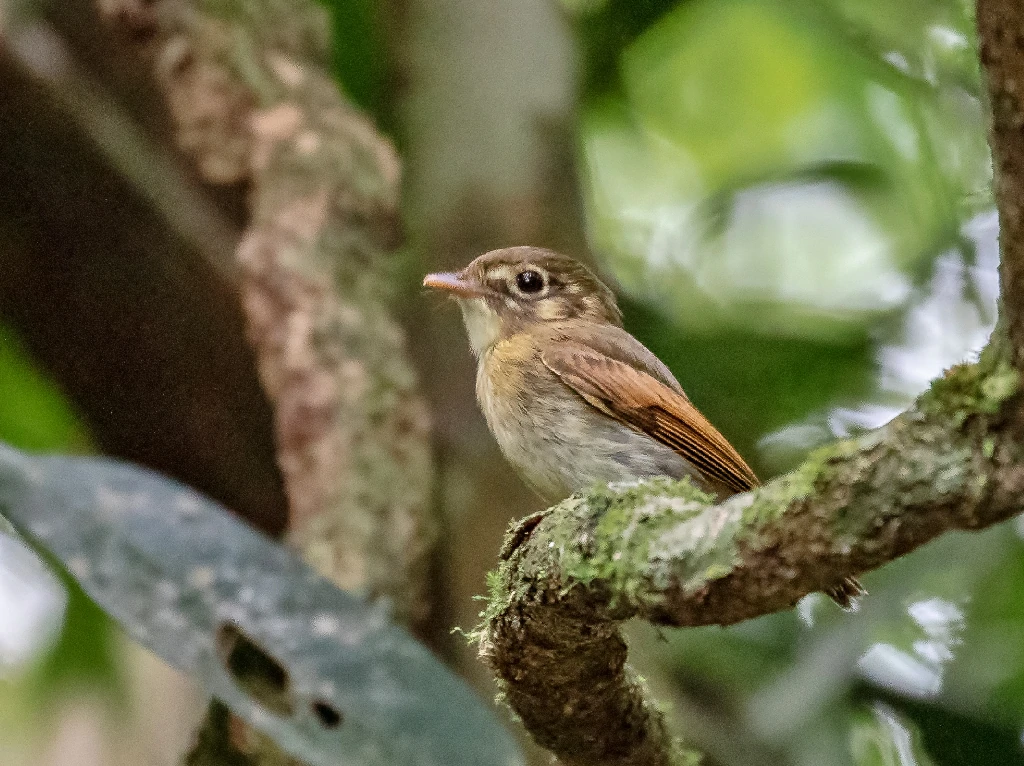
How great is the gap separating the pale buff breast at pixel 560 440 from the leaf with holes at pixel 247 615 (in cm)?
87

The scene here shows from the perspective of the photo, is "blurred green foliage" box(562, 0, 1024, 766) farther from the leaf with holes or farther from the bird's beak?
the leaf with holes

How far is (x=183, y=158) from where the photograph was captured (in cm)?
357

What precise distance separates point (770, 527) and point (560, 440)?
1.48 m

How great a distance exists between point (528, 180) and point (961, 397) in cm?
243

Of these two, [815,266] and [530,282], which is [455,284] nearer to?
[530,282]

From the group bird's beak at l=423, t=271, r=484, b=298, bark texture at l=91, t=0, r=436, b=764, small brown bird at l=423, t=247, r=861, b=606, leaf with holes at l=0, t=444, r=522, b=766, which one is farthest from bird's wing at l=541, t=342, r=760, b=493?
leaf with holes at l=0, t=444, r=522, b=766

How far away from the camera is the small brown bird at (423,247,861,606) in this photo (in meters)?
2.99

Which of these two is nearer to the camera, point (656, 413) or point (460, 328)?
point (656, 413)

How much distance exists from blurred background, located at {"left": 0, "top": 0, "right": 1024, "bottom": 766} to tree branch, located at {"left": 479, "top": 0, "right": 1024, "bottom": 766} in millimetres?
A: 991

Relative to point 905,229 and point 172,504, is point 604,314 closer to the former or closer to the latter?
point 905,229

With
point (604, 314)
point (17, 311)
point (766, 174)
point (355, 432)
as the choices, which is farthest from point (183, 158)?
point (766, 174)

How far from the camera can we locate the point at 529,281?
11.6 ft

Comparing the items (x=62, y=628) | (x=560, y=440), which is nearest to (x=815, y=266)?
(x=560, y=440)

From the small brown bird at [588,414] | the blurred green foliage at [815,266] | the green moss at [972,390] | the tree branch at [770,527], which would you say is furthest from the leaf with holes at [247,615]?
the blurred green foliage at [815,266]
